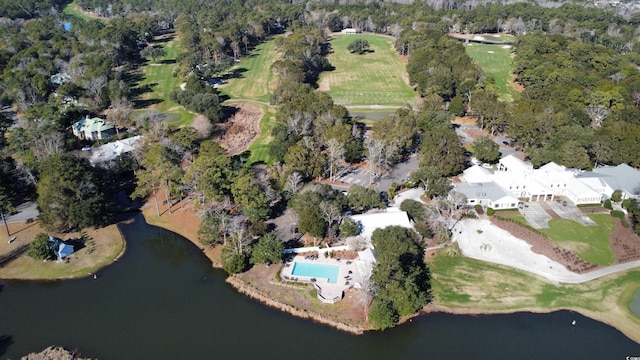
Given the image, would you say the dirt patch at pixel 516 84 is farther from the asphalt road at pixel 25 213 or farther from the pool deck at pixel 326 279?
the asphalt road at pixel 25 213

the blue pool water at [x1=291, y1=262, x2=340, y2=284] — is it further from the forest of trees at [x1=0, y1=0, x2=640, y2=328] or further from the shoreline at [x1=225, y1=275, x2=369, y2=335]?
the shoreline at [x1=225, y1=275, x2=369, y2=335]

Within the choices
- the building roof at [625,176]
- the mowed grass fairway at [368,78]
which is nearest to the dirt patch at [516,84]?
the mowed grass fairway at [368,78]

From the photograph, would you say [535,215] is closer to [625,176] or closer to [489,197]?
[489,197]

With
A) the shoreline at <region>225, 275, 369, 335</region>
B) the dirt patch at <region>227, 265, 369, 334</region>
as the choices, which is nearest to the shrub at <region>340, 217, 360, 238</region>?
the dirt patch at <region>227, 265, 369, 334</region>

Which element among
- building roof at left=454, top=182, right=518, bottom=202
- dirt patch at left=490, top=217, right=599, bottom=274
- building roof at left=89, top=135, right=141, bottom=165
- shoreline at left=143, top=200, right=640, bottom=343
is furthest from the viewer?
building roof at left=89, top=135, right=141, bottom=165

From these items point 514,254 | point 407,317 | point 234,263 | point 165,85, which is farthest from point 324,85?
point 407,317

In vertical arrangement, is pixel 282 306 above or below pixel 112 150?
below

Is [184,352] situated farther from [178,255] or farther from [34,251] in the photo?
[34,251]

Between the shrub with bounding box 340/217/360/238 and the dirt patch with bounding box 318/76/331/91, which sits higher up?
the dirt patch with bounding box 318/76/331/91
